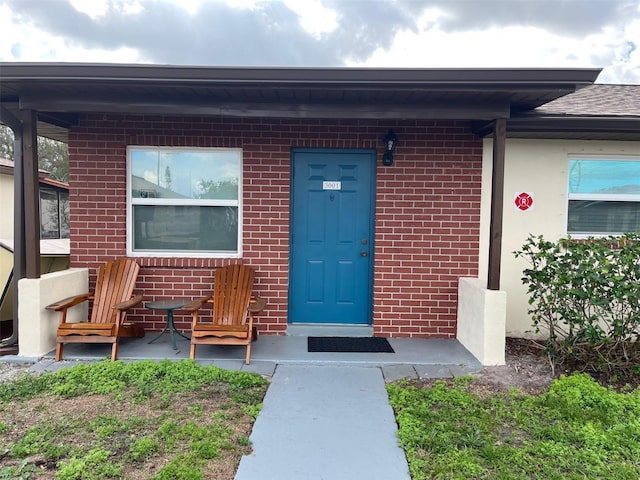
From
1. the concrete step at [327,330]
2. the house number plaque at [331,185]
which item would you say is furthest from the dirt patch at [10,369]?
the house number plaque at [331,185]

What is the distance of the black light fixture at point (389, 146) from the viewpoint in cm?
484

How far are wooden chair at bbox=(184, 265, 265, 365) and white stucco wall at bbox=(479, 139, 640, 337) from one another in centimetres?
276

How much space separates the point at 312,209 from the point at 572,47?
13.8 metres

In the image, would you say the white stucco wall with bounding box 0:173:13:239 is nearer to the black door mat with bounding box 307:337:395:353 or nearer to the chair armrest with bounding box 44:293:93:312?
the chair armrest with bounding box 44:293:93:312

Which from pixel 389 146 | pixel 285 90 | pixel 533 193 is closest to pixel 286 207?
pixel 389 146

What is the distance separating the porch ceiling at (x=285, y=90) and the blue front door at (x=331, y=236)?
0.95m

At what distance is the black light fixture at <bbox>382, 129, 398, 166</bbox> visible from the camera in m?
4.84

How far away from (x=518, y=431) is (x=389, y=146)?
312 cm

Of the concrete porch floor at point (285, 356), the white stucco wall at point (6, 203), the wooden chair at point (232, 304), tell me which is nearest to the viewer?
the concrete porch floor at point (285, 356)

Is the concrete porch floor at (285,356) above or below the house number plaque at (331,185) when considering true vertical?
below

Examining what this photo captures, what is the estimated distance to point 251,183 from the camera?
16.4 feet

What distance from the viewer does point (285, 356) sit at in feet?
14.2

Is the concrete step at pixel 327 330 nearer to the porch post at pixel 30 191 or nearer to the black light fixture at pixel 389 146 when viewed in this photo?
the black light fixture at pixel 389 146

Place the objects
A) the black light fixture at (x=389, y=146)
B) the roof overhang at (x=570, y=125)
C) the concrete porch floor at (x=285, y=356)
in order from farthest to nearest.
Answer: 1. the black light fixture at (x=389, y=146)
2. the roof overhang at (x=570, y=125)
3. the concrete porch floor at (x=285, y=356)
